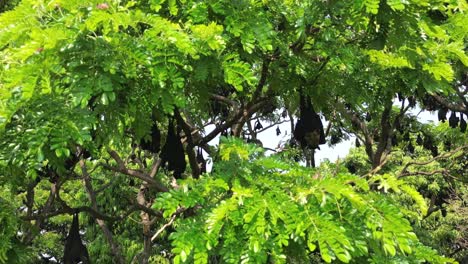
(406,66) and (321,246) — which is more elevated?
(406,66)

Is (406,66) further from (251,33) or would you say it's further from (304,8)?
(251,33)

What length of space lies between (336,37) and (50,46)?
87.6 inches

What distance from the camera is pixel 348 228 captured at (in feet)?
8.86

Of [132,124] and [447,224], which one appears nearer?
[132,124]

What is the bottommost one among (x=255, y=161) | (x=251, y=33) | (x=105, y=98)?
(x=255, y=161)

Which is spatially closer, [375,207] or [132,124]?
[375,207]

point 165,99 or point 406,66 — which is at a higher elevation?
point 406,66

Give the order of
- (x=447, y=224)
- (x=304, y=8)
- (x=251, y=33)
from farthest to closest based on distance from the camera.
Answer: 1. (x=447, y=224)
2. (x=304, y=8)
3. (x=251, y=33)

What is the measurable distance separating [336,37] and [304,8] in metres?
0.52

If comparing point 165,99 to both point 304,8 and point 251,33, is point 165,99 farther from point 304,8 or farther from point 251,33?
point 304,8

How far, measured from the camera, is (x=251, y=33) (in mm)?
3414

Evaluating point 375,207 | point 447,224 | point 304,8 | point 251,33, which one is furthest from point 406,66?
point 447,224

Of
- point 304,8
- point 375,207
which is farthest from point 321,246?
point 304,8

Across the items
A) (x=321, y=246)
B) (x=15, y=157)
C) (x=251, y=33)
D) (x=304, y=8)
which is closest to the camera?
(x=321, y=246)
